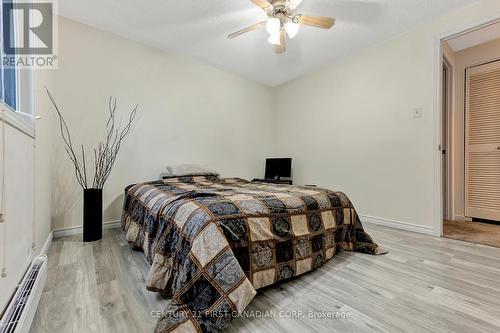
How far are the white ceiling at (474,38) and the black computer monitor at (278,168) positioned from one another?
267 centimetres

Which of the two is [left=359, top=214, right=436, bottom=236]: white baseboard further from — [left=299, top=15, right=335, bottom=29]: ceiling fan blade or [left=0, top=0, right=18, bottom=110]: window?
[left=0, top=0, right=18, bottom=110]: window

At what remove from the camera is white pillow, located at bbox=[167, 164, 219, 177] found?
282cm

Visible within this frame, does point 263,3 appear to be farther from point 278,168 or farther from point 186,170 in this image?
point 278,168

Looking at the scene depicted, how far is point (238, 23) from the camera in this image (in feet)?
8.01

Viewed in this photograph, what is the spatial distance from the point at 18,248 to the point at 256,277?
1.22 metres

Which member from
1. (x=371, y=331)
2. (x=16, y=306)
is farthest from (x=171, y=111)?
(x=371, y=331)

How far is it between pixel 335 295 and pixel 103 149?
273cm

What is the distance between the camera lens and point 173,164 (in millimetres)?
3102

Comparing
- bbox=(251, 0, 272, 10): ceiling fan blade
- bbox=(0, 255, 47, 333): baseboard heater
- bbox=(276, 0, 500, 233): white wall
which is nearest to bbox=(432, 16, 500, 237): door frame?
bbox=(276, 0, 500, 233): white wall

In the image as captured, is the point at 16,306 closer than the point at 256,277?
Yes

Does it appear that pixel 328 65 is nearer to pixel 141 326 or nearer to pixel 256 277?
pixel 256 277

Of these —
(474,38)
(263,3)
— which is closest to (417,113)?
(474,38)

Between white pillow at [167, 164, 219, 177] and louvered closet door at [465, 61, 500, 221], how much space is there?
11.8 feet

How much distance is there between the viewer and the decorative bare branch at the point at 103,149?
7.73 feet
